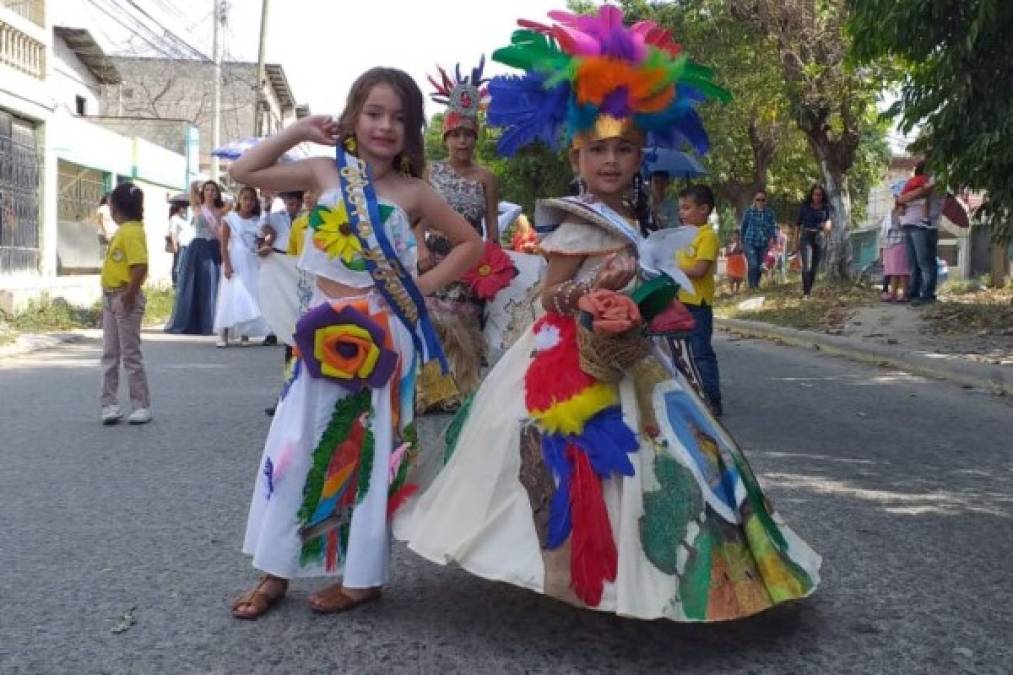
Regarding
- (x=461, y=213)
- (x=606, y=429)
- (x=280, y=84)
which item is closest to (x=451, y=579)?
(x=606, y=429)

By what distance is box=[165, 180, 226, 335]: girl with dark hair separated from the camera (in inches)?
532

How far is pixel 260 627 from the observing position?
10.7 feet

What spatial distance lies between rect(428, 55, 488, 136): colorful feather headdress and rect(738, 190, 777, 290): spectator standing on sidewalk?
14639 millimetres

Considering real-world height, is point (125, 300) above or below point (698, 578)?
above

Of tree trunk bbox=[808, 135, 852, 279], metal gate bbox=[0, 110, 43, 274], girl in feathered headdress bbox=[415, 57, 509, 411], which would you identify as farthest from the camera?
tree trunk bbox=[808, 135, 852, 279]

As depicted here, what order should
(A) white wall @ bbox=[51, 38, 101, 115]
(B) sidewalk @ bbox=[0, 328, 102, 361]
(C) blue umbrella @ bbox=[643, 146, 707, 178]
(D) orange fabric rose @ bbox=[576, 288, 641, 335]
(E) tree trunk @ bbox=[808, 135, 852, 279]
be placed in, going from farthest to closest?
(A) white wall @ bbox=[51, 38, 101, 115] → (E) tree trunk @ bbox=[808, 135, 852, 279] → (B) sidewalk @ bbox=[0, 328, 102, 361] → (C) blue umbrella @ bbox=[643, 146, 707, 178] → (D) orange fabric rose @ bbox=[576, 288, 641, 335]

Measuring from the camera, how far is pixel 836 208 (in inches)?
779

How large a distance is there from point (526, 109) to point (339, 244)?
0.87 meters

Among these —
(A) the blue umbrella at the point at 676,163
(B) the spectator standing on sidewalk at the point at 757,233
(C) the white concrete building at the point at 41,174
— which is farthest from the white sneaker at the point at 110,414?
(B) the spectator standing on sidewalk at the point at 757,233

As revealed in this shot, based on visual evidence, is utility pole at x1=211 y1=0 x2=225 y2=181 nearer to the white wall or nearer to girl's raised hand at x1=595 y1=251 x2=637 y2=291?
the white wall

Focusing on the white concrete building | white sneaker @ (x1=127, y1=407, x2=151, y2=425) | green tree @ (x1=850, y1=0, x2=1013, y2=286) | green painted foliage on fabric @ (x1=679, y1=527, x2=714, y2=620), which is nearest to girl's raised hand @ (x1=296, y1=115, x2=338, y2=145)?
green painted foliage on fabric @ (x1=679, y1=527, x2=714, y2=620)

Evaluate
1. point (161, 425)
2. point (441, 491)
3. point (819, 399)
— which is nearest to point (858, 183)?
point (819, 399)

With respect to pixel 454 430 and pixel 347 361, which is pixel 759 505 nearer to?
pixel 454 430

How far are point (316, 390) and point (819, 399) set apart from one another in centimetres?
602
